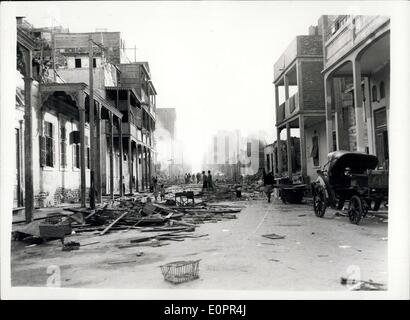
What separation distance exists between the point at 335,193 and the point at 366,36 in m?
4.52

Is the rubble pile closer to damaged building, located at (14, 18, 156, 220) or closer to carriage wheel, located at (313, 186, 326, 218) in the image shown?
damaged building, located at (14, 18, 156, 220)

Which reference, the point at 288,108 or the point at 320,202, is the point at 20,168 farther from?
the point at 288,108

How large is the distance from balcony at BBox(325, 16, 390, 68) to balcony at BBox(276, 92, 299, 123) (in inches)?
163

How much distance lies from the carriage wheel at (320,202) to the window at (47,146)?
413 inches

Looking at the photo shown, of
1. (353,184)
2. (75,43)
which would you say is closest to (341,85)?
(353,184)

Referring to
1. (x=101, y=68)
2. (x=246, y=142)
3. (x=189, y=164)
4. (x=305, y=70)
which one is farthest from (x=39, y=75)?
(x=189, y=164)

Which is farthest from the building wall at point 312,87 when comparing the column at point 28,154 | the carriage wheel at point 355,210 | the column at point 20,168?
the column at point 28,154

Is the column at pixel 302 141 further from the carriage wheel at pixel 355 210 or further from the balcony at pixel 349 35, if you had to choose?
the carriage wheel at pixel 355 210

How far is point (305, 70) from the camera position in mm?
17531

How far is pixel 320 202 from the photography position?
10445 millimetres

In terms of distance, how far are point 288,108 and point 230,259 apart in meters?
15.1

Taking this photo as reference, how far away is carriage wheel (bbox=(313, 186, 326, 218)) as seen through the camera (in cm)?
1020

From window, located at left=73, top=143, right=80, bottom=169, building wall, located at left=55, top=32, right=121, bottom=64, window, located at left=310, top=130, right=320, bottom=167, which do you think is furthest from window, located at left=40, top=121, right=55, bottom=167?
window, located at left=310, top=130, right=320, bottom=167

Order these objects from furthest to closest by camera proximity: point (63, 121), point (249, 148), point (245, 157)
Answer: point (245, 157), point (249, 148), point (63, 121)
